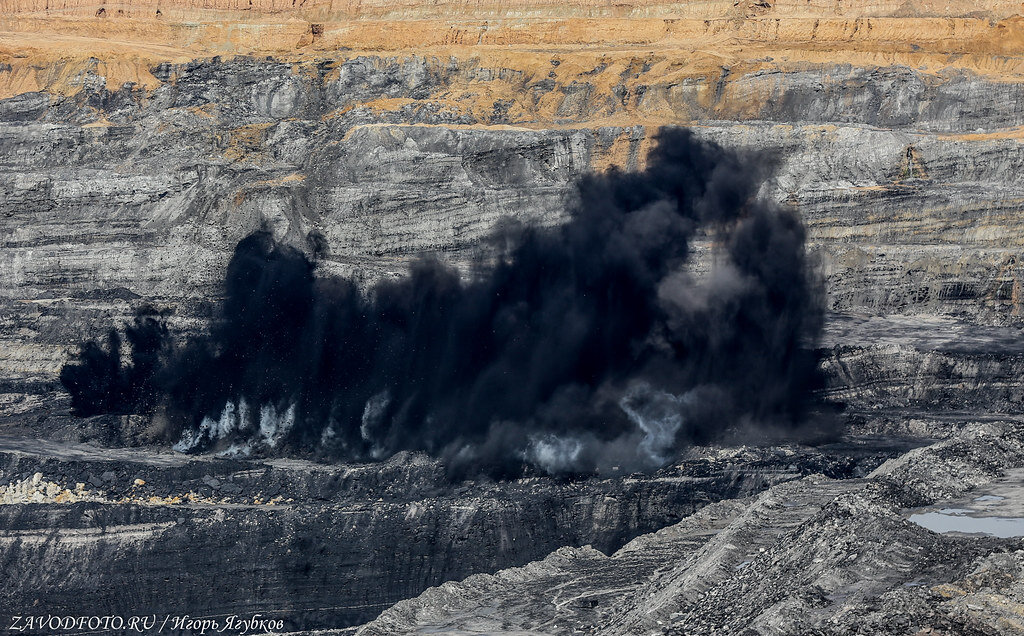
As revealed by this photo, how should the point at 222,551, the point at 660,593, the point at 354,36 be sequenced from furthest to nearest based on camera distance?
the point at 354,36, the point at 222,551, the point at 660,593

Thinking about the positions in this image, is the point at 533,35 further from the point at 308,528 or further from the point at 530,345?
the point at 308,528

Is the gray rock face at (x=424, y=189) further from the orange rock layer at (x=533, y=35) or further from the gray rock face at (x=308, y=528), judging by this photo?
the gray rock face at (x=308, y=528)

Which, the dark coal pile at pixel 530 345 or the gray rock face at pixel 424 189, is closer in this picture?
the dark coal pile at pixel 530 345

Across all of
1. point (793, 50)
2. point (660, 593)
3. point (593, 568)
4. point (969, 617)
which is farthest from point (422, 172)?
point (969, 617)

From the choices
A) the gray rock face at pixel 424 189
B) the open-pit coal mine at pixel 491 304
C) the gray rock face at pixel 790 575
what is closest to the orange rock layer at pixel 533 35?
the open-pit coal mine at pixel 491 304

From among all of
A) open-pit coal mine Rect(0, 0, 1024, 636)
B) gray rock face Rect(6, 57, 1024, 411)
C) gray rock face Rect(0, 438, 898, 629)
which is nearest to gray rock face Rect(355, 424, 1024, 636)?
open-pit coal mine Rect(0, 0, 1024, 636)

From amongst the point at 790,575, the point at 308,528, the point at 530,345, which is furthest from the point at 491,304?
the point at 790,575

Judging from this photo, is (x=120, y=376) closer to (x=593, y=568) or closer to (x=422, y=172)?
(x=422, y=172)

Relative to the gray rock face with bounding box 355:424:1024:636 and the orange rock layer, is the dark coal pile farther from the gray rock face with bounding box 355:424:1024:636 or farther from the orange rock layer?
the gray rock face with bounding box 355:424:1024:636
